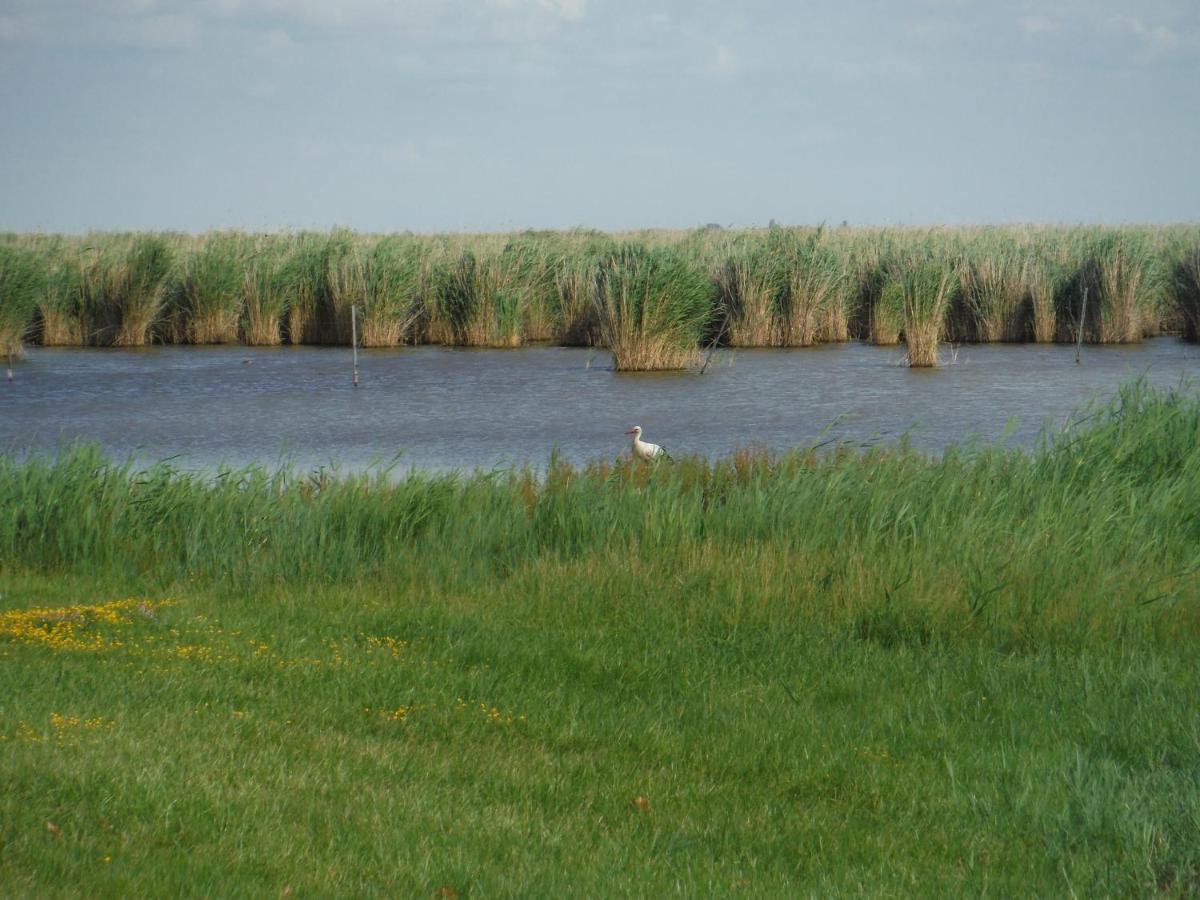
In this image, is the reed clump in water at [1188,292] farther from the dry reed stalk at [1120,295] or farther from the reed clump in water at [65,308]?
the reed clump in water at [65,308]

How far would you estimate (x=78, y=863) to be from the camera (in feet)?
14.6

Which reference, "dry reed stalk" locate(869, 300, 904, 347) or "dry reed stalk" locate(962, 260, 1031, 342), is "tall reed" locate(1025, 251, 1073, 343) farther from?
"dry reed stalk" locate(869, 300, 904, 347)

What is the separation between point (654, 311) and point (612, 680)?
17823mm

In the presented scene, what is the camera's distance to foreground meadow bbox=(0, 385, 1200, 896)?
475cm

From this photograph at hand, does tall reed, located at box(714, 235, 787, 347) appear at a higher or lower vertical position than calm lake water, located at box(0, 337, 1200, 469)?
higher

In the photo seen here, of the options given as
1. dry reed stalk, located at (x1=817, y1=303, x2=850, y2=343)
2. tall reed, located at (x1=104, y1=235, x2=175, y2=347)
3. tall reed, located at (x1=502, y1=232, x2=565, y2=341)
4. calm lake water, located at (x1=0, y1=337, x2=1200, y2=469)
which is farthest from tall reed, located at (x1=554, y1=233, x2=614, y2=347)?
tall reed, located at (x1=104, y1=235, x2=175, y2=347)

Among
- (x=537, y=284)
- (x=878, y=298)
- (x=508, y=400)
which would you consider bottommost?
(x=508, y=400)

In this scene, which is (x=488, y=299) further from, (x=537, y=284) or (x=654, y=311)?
(x=654, y=311)

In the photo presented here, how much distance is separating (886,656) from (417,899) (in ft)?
12.2

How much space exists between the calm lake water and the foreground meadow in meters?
4.24

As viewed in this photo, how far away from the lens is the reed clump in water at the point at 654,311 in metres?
24.2

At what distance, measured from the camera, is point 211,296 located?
28.9 m

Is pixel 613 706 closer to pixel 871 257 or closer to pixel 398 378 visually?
pixel 398 378

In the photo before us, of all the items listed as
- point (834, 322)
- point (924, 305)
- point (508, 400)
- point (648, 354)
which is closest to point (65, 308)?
point (508, 400)
